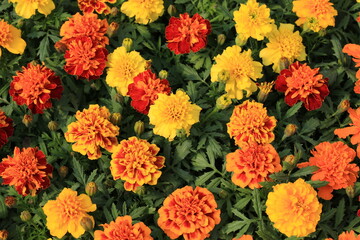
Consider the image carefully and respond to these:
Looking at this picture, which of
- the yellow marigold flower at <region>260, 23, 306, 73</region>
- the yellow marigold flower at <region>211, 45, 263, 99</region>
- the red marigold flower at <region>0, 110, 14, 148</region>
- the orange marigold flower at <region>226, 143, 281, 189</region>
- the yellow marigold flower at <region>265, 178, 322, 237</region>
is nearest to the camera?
the yellow marigold flower at <region>265, 178, 322, 237</region>

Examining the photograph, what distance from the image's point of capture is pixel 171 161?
2.01 m

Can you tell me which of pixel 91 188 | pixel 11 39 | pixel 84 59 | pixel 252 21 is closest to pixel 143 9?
pixel 84 59

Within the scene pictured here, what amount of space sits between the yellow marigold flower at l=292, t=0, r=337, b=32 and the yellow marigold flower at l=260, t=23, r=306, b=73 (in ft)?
0.26

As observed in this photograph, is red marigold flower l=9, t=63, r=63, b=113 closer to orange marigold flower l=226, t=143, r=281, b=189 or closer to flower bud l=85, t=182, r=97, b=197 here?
flower bud l=85, t=182, r=97, b=197

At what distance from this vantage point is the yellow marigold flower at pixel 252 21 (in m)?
2.10

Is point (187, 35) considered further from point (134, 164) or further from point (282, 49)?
point (134, 164)

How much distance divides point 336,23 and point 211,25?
61cm

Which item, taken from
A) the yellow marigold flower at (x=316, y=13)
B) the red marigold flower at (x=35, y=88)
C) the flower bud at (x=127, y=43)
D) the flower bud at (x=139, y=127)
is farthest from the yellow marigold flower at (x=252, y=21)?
the red marigold flower at (x=35, y=88)

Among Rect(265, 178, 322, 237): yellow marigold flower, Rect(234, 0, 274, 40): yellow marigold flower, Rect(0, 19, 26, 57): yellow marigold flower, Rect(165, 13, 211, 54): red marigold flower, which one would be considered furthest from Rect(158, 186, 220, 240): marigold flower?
Rect(0, 19, 26, 57): yellow marigold flower

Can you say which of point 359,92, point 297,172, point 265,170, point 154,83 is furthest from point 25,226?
point 359,92

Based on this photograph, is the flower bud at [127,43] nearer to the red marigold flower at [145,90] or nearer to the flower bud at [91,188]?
the red marigold flower at [145,90]

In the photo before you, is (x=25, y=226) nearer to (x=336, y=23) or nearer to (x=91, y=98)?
(x=91, y=98)

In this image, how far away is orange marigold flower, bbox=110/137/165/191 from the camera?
1.83m

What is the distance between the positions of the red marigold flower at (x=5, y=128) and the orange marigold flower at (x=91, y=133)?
0.76ft
